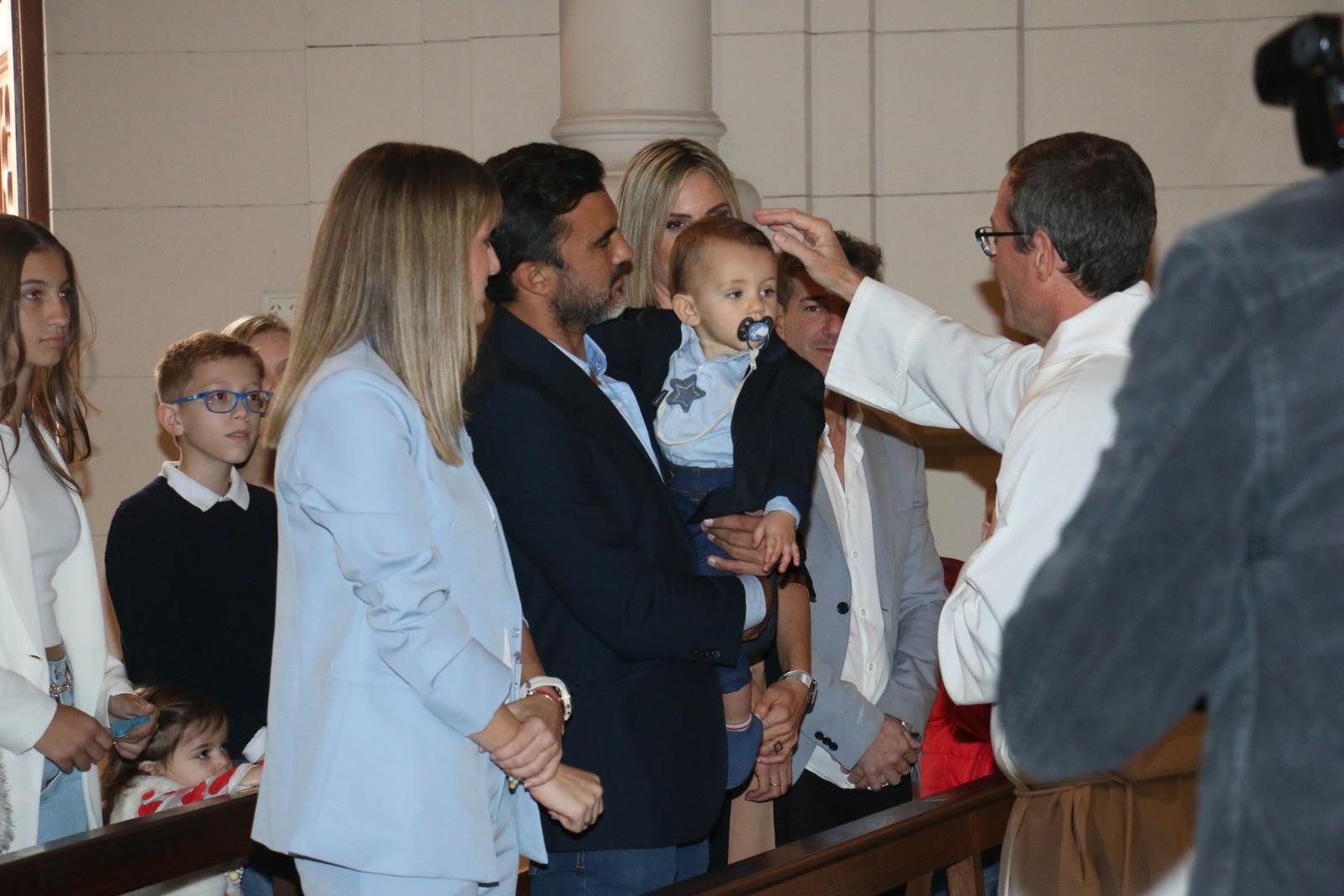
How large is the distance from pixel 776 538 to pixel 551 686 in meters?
0.65

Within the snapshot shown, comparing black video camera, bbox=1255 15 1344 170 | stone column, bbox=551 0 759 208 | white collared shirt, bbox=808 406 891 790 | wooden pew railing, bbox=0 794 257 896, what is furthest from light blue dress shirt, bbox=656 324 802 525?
stone column, bbox=551 0 759 208

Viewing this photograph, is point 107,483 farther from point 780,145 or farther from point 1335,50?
point 1335,50

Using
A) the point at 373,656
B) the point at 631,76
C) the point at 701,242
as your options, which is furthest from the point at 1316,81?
the point at 631,76

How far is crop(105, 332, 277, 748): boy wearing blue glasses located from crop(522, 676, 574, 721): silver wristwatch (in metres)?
1.37

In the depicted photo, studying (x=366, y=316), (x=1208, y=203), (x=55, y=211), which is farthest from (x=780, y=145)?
(x=366, y=316)

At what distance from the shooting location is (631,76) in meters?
5.06

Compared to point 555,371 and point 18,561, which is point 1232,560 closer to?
point 555,371

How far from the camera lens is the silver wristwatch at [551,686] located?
2229 mm

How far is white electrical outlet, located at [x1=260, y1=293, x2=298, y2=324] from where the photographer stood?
550cm

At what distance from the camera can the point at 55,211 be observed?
5.61 meters

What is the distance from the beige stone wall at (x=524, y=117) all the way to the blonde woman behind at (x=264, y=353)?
1.38 m

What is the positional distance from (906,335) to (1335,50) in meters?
1.91

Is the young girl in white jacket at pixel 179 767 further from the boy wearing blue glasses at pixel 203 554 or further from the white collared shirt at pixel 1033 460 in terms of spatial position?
the white collared shirt at pixel 1033 460

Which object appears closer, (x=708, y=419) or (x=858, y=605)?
(x=708, y=419)
